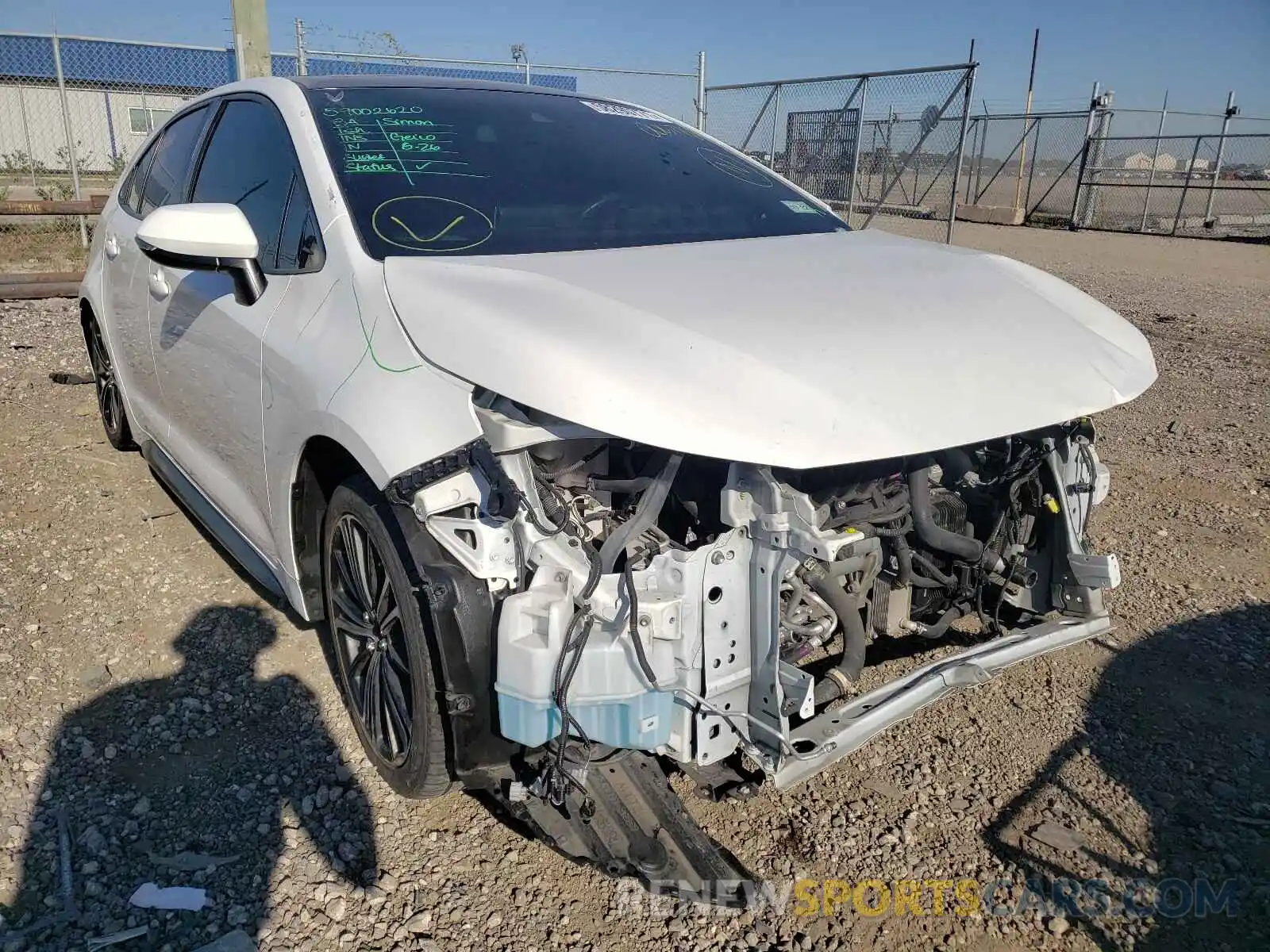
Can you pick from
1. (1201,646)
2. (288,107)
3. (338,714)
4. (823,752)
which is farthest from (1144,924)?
(288,107)

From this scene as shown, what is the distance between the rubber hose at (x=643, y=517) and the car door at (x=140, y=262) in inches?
101

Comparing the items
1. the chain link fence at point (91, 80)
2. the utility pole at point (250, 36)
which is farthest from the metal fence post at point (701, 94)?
the utility pole at point (250, 36)

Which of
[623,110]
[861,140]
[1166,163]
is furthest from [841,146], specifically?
[1166,163]

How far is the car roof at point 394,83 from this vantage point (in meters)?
3.22

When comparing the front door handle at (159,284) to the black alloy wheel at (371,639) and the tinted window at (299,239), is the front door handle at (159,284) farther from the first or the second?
the black alloy wheel at (371,639)

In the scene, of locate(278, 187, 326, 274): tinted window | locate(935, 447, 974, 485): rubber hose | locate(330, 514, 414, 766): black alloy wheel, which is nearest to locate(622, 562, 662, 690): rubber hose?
locate(330, 514, 414, 766): black alloy wheel

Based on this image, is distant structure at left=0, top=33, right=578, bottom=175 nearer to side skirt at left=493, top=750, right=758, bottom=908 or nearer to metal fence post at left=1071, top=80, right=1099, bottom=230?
side skirt at left=493, top=750, right=758, bottom=908

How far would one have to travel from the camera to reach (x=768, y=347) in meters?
2.09

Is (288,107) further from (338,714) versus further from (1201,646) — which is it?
(1201,646)

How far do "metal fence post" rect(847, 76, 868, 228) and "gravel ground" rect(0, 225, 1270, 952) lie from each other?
24.0 feet

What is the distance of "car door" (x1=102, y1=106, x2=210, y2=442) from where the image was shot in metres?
3.84

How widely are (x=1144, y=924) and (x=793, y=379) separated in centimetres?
158

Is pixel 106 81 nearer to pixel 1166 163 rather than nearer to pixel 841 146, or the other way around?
pixel 841 146

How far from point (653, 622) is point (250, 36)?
24.9 ft
